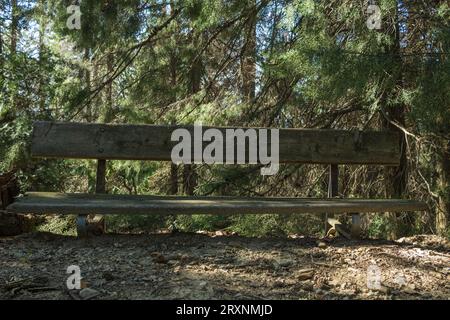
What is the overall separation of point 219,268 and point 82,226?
127 cm

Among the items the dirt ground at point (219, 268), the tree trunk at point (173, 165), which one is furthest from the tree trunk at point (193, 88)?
the dirt ground at point (219, 268)

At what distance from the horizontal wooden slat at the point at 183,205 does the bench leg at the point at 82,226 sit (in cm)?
13

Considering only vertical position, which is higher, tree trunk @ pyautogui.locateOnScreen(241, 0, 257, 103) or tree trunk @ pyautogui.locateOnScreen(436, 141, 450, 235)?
tree trunk @ pyautogui.locateOnScreen(241, 0, 257, 103)

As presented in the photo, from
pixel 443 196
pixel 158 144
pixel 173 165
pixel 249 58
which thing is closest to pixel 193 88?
pixel 249 58

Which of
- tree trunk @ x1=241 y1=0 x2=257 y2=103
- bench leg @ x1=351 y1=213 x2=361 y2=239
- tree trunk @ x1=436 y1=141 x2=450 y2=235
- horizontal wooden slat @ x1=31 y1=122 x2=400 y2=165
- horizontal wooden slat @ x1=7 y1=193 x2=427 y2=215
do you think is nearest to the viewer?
horizontal wooden slat @ x1=7 y1=193 x2=427 y2=215

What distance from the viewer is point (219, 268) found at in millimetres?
3332

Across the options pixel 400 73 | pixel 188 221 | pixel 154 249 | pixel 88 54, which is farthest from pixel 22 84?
pixel 400 73

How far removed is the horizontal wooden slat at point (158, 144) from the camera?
4.49 metres

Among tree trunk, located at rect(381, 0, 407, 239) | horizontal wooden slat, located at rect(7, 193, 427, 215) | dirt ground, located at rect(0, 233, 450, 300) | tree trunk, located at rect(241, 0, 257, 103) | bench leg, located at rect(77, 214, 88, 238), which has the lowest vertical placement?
dirt ground, located at rect(0, 233, 450, 300)

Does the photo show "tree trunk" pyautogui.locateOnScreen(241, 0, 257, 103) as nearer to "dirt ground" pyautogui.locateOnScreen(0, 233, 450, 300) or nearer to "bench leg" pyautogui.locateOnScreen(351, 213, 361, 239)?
"bench leg" pyautogui.locateOnScreen(351, 213, 361, 239)

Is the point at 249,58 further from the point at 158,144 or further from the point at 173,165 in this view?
the point at 158,144

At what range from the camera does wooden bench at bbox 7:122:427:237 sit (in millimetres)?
3758

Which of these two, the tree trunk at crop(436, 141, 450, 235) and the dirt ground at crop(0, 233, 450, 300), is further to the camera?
the tree trunk at crop(436, 141, 450, 235)

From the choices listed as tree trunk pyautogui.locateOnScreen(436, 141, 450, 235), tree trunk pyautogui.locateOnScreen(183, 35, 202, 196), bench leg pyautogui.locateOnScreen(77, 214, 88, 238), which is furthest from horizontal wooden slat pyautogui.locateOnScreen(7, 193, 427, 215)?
tree trunk pyautogui.locateOnScreen(183, 35, 202, 196)
